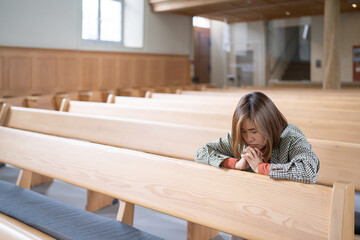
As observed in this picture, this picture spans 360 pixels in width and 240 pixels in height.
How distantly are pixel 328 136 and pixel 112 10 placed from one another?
9.16 metres

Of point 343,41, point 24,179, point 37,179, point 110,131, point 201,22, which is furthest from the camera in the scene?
point 201,22

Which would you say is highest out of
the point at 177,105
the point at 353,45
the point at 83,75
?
the point at 353,45

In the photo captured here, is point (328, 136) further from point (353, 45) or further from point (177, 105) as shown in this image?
point (353, 45)

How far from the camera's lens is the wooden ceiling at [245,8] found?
1007 cm

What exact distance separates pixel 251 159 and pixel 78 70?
28.0 ft

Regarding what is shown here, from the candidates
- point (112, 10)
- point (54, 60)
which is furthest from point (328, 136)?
point (112, 10)

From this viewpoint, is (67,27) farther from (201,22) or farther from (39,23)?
(201,22)

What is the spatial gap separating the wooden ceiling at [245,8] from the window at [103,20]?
3.62 ft

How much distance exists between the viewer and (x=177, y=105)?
4344 millimetres

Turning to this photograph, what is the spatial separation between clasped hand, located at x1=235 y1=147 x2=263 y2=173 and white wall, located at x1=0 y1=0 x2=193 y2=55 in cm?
772

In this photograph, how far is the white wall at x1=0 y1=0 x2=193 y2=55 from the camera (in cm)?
809

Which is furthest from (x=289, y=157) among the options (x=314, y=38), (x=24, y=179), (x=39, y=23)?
(x=314, y=38)

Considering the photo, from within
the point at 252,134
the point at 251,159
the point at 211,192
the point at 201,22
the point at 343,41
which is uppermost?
the point at 201,22

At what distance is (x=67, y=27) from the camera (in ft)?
29.8
